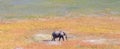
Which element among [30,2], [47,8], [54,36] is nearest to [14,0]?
[30,2]

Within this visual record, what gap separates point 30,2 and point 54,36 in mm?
81632

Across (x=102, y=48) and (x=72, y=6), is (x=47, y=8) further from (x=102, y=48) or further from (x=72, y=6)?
(x=102, y=48)

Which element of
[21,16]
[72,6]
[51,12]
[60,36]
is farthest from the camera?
[72,6]

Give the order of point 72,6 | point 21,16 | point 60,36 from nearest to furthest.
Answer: point 60,36, point 21,16, point 72,6

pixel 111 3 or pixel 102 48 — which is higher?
pixel 102 48

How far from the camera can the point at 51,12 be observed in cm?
11044

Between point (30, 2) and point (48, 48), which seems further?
point (30, 2)

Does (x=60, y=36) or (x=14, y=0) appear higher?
(x=60, y=36)

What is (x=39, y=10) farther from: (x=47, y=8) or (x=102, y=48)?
(x=102, y=48)

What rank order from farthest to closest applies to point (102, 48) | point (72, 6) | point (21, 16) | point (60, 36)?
point (72, 6)
point (21, 16)
point (60, 36)
point (102, 48)

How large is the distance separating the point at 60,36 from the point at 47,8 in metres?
72.0

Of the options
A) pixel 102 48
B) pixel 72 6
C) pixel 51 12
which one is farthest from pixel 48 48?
pixel 72 6

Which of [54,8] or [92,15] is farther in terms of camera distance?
[54,8]

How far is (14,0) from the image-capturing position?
12762 centimetres
